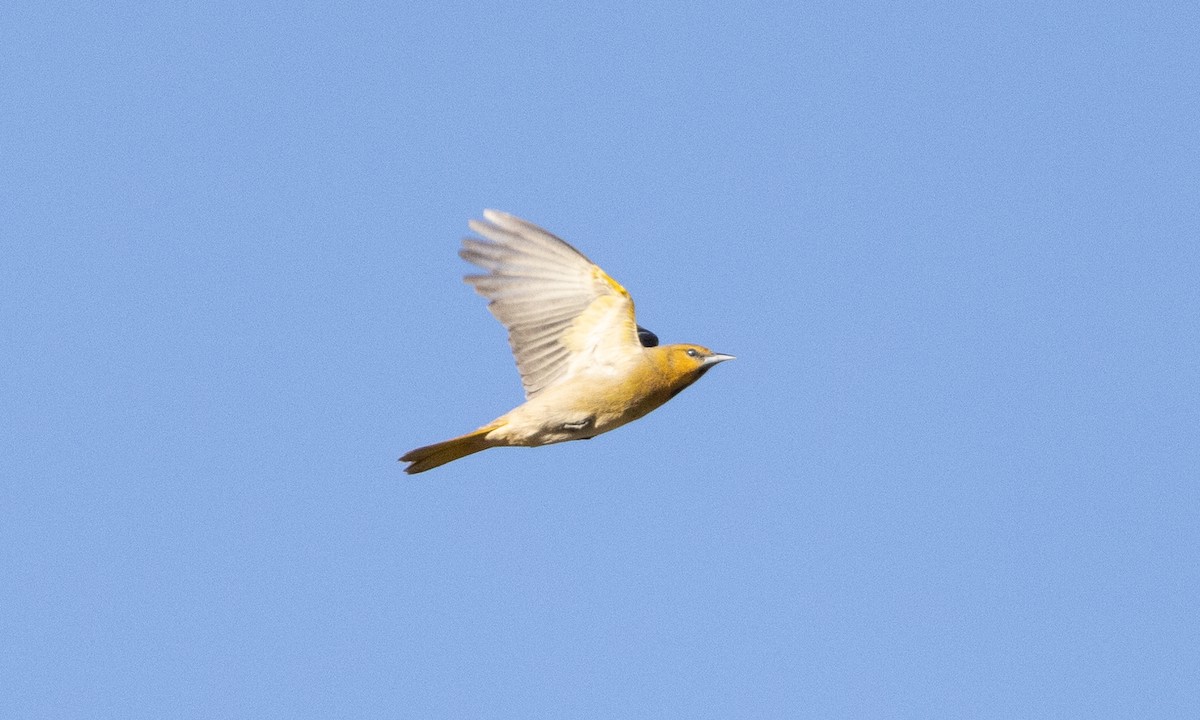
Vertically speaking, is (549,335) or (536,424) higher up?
(549,335)

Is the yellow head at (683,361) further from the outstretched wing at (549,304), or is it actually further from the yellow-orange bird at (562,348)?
Answer: the outstretched wing at (549,304)

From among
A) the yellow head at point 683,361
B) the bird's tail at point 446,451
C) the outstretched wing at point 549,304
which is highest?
the outstretched wing at point 549,304

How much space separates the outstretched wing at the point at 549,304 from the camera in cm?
989

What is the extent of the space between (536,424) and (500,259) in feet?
4.24

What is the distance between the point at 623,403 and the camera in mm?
9547

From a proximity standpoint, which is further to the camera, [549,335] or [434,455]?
[549,335]

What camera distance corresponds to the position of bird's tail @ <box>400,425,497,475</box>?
30.2ft

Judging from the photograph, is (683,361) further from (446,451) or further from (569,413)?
(446,451)

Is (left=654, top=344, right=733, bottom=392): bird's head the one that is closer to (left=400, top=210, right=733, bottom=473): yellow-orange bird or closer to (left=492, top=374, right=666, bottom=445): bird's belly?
(left=400, top=210, right=733, bottom=473): yellow-orange bird

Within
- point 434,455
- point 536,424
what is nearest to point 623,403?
point 536,424

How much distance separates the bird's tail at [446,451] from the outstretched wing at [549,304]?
699 millimetres

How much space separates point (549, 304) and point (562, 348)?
0.34 m

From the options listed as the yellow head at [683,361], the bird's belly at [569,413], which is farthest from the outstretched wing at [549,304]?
the bird's belly at [569,413]

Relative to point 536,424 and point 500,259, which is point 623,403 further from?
point 500,259
